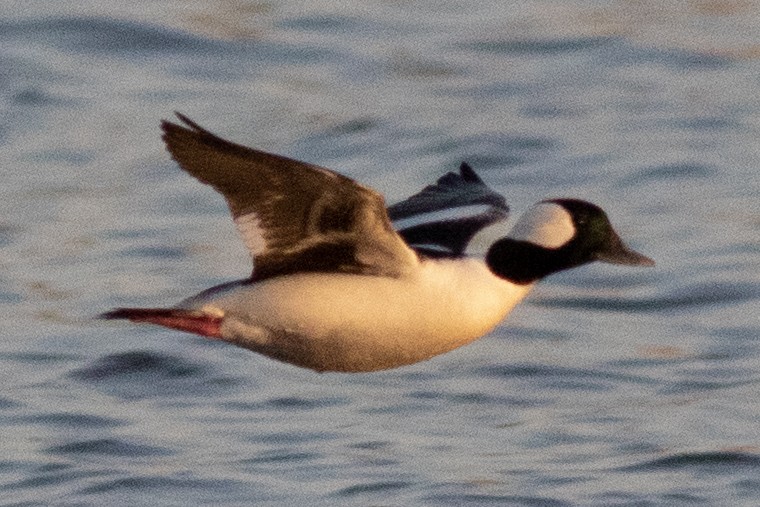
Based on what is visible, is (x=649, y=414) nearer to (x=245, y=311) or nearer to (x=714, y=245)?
(x=714, y=245)

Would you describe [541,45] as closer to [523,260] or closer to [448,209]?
[448,209]

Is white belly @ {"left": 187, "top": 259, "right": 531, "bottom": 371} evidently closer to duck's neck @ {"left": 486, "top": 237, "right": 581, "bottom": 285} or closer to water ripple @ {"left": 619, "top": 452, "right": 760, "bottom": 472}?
duck's neck @ {"left": 486, "top": 237, "right": 581, "bottom": 285}

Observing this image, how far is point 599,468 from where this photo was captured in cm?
1062

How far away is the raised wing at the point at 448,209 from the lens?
7.76 meters

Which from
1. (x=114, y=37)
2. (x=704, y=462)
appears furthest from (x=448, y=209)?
(x=114, y=37)

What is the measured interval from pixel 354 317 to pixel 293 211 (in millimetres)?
387

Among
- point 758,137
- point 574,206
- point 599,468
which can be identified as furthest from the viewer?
point 758,137

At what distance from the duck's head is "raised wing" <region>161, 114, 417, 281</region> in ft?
1.77

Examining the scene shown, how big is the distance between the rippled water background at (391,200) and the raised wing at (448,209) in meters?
2.21

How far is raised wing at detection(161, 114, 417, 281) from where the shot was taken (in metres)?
6.28

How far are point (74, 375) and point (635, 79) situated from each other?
6.65 m

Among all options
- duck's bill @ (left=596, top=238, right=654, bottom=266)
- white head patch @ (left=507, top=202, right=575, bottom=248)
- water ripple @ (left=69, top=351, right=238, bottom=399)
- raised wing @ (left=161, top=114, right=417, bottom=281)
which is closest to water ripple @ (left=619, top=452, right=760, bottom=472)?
water ripple @ (left=69, top=351, right=238, bottom=399)

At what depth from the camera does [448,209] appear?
812 centimetres

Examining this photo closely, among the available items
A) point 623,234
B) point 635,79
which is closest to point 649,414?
point 623,234
